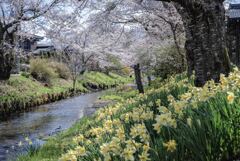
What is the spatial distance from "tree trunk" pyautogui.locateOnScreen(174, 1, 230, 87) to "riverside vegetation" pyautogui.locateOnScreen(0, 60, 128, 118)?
17010 millimetres

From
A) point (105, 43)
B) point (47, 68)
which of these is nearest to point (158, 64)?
point (47, 68)

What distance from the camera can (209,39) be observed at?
8617 millimetres

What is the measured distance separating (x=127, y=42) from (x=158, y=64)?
23.1 ft

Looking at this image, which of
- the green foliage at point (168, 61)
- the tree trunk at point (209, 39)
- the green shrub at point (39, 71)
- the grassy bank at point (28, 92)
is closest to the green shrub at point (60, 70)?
the grassy bank at point (28, 92)

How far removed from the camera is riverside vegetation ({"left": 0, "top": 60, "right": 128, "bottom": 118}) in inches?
1043

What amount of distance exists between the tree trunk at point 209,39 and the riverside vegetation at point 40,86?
55.8 ft

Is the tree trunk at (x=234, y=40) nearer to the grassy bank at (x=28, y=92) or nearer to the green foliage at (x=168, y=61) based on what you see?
the green foliage at (x=168, y=61)

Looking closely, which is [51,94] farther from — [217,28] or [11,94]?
[217,28]

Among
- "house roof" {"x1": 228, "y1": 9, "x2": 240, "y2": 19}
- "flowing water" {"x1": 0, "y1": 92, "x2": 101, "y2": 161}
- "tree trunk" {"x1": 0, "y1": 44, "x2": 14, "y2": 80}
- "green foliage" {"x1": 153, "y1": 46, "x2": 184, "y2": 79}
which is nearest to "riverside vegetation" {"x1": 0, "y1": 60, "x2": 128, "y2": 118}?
"tree trunk" {"x1": 0, "y1": 44, "x2": 14, "y2": 80}

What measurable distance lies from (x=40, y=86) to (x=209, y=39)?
1070 inches

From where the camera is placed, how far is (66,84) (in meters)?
41.3

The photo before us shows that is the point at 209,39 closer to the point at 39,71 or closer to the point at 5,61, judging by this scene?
the point at 5,61

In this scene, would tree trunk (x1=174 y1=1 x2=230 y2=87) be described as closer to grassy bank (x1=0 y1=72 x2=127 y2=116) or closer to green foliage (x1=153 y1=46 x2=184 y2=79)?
green foliage (x1=153 y1=46 x2=184 y2=79)

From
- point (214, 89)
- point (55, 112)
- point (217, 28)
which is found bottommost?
point (55, 112)
